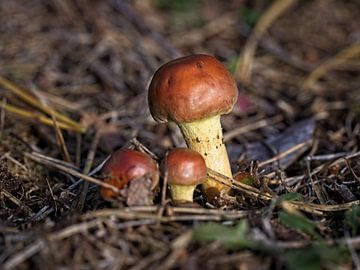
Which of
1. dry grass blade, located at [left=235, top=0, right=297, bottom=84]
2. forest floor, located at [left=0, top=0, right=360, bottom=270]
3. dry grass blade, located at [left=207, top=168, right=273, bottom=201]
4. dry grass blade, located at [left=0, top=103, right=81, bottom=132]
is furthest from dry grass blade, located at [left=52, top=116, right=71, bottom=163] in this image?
dry grass blade, located at [left=235, top=0, right=297, bottom=84]

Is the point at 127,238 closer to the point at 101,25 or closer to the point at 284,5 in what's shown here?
the point at 101,25

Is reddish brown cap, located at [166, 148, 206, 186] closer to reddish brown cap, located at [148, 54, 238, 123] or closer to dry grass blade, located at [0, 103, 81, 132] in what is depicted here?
reddish brown cap, located at [148, 54, 238, 123]

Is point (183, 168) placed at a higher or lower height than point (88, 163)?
higher

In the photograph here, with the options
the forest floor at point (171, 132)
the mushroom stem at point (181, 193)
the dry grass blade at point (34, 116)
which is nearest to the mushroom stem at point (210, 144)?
the forest floor at point (171, 132)

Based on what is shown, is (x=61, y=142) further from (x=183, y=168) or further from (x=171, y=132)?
(x=183, y=168)

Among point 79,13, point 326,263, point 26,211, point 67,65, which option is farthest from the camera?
point 79,13

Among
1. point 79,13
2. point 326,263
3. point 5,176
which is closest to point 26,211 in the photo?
point 5,176

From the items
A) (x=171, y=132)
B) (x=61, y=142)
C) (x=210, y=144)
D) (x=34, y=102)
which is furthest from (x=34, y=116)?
(x=210, y=144)
